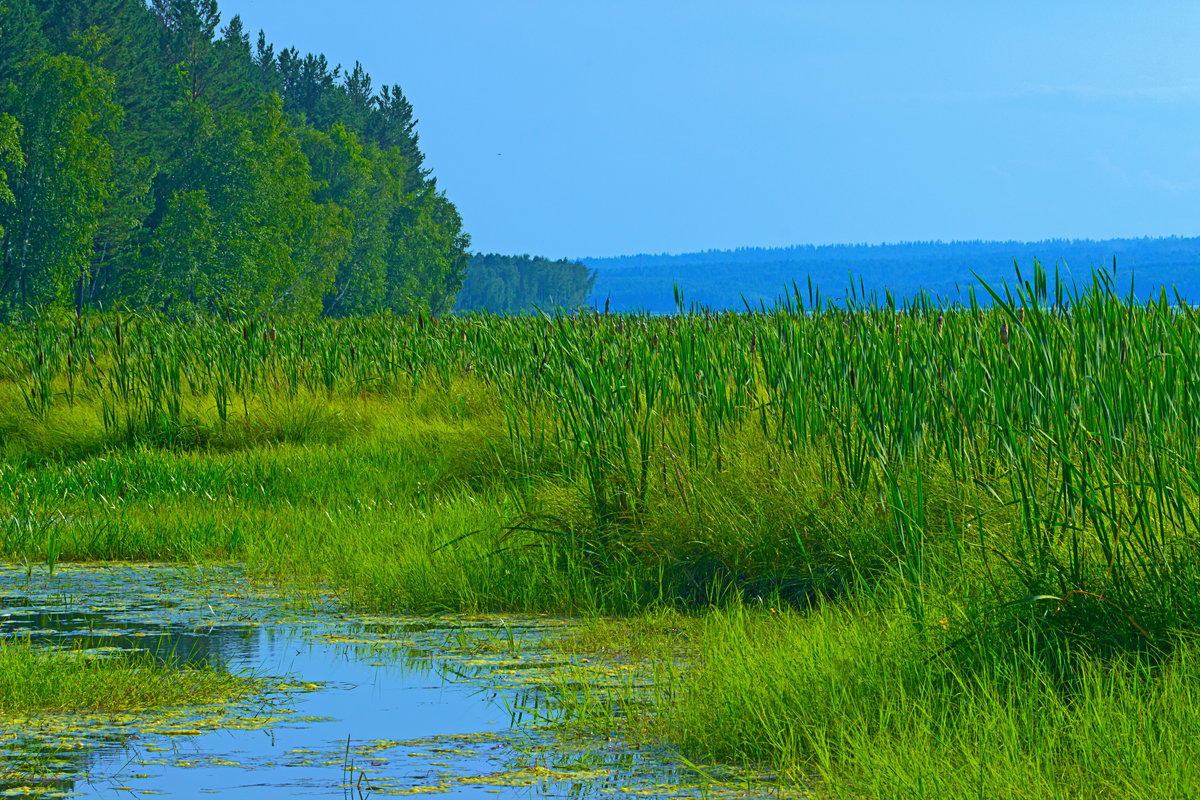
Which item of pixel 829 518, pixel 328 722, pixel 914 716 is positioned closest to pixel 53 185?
pixel 829 518

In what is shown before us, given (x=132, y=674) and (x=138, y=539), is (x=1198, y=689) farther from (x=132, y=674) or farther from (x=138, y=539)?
(x=138, y=539)

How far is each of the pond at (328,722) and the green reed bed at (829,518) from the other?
0.42 m

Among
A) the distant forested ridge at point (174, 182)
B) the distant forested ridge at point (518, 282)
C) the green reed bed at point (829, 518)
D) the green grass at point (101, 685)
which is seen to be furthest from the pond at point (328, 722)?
the distant forested ridge at point (518, 282)

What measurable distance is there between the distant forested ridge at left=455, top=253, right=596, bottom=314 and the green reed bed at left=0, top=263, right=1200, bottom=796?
12412 centimetres

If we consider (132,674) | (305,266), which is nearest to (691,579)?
(132,674)

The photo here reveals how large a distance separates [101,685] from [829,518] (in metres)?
3.08

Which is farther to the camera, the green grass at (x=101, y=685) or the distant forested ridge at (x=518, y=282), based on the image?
the distant forested ridge at (x=518, y=282)

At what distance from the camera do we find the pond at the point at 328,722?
139 inches

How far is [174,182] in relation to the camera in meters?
55.3

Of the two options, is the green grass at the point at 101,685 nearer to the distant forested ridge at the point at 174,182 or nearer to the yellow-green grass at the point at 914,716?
the yellow-green grass at the point at 914,716

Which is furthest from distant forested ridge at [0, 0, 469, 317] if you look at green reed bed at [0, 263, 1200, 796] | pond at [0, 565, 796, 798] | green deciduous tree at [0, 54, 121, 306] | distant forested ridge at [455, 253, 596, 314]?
distant forested ridge at [455, 253, 596, 314]

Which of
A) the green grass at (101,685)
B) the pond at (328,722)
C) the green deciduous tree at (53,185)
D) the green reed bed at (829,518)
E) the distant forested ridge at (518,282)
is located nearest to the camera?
the pond at (328,722)

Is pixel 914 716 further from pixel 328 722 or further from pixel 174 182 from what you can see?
pixel 174 182

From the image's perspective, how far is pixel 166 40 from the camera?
64.0 meters
